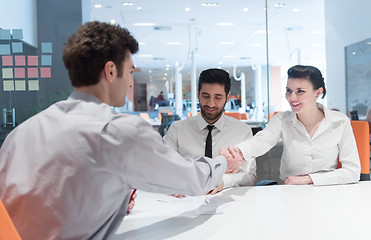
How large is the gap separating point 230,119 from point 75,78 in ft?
5.69

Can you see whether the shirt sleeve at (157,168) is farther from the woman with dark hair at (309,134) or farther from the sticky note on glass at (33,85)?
the sticky note on glass at (33,85)

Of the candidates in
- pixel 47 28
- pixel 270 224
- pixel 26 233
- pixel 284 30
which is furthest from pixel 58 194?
pixel 284 30

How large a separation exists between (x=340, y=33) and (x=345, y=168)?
15.5ft

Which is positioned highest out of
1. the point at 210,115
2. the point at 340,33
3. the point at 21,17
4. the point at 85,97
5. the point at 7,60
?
the point at 340,33

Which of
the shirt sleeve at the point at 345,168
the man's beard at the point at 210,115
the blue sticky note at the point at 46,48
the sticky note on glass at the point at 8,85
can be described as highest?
the blue sticky note at the point at 46,48

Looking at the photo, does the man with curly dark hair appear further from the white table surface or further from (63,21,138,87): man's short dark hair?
the white table surface

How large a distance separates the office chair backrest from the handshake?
39.8 inches

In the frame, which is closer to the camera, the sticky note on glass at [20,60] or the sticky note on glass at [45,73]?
the sticky note on glass at [20,60]

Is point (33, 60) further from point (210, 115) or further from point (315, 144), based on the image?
point (315, 144)

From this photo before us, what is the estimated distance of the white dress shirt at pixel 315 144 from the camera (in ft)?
7.55

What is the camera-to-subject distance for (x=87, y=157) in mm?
990

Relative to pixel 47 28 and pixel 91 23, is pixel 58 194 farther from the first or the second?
pixel 47 28

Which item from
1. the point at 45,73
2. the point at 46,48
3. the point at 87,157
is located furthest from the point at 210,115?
the point at 46,48

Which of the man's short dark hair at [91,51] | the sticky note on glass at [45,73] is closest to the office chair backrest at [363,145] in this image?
the man's short dark hair at [91,51]
